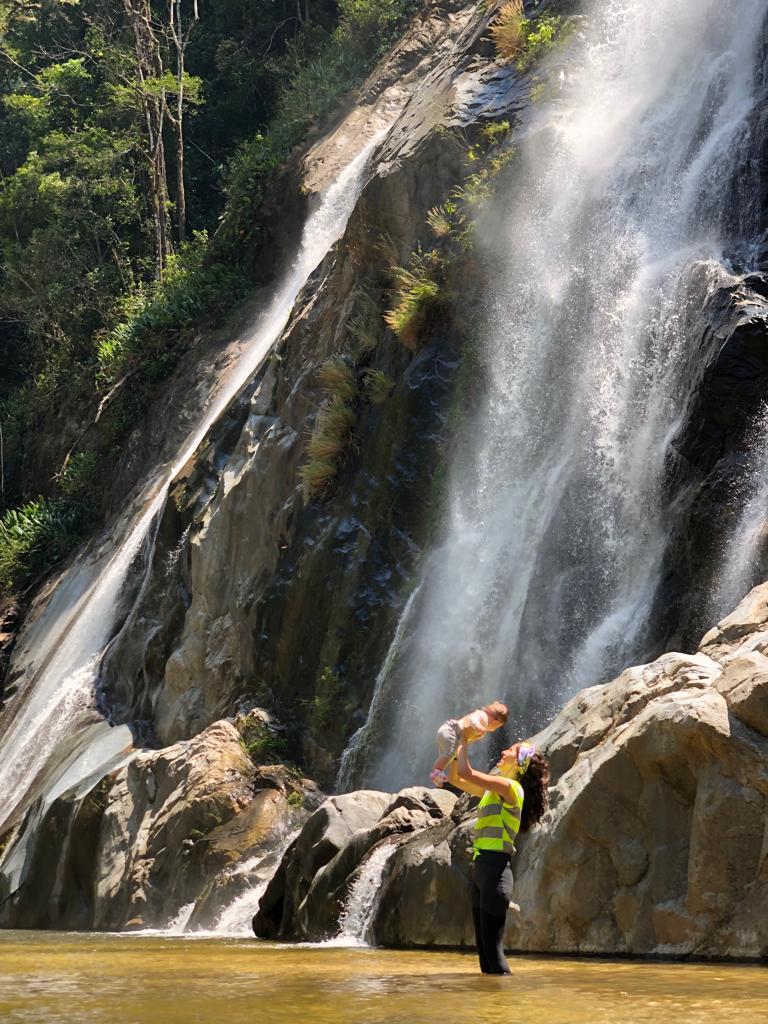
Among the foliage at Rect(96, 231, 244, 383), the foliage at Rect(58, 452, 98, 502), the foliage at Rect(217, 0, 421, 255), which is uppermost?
the foliage at Rect(217, 0, 421, 255)

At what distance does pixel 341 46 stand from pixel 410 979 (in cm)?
2842

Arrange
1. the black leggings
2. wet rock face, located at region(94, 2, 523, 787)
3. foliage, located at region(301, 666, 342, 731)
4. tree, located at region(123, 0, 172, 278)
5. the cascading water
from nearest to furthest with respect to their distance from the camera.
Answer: the black leggings < the cascading water < foliage, located at region(301, 666, 342, 731) < wet rock face, located at region(94, 2, 523, 787) < tree, located at region(123, 0, 172, 278)

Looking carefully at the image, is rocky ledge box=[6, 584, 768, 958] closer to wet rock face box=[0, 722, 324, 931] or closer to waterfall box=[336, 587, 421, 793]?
wet rock face box=[0, 722, 324, 931]

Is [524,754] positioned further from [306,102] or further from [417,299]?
[306,102]

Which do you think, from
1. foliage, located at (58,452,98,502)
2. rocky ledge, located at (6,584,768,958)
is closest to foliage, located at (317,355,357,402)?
rocky ledge, located at (6,584,768,958)

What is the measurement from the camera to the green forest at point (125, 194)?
29.7 m

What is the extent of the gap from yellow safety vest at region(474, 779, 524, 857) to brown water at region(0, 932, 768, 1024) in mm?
678

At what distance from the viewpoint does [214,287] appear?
1166 inches

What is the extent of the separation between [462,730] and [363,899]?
151 inches

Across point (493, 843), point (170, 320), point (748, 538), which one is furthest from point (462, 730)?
point (170, 320)

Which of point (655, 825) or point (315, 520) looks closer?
point (655, 825)

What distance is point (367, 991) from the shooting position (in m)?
6.74

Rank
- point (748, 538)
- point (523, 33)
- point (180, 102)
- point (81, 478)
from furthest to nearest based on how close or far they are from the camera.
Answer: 1. point (180, 102)
2. point (81, 478)
3. point (523, 33)
4. point (748, 538)

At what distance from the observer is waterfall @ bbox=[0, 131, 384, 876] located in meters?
20.0
